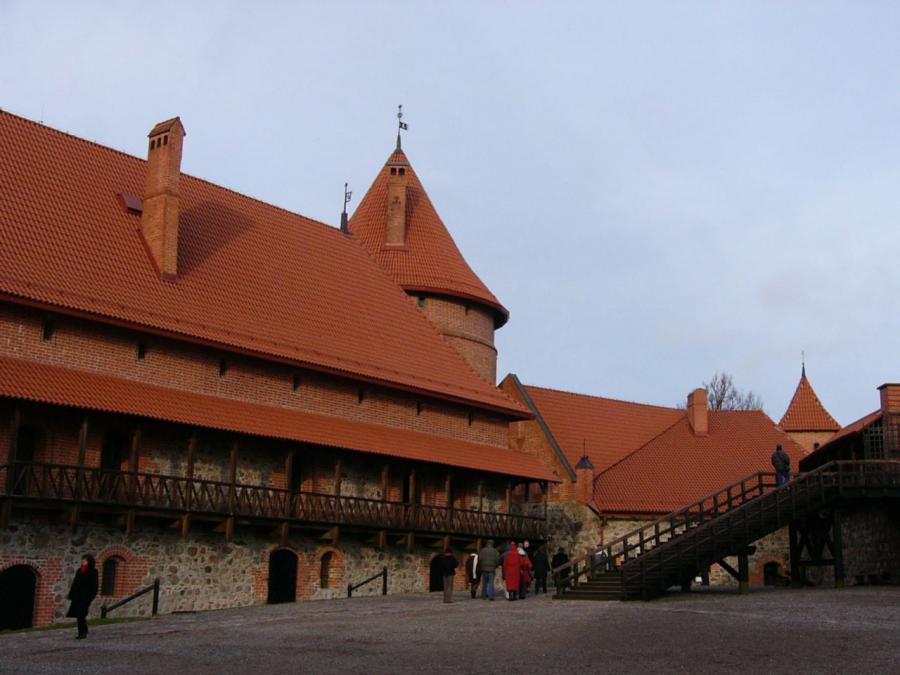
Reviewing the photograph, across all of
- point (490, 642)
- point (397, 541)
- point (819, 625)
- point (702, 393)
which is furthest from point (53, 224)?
point (702, 393)

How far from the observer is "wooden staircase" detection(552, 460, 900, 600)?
21797mm

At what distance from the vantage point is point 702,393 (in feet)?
129

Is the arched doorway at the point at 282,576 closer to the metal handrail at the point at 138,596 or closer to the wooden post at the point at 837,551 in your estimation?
the metal handrail at the point at 138,596

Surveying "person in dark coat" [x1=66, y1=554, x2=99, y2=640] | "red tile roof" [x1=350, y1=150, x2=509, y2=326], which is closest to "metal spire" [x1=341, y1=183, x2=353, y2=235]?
"red tile roof" [x1=350, y1=150, x2=509, y2=326]

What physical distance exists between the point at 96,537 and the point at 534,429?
18.1 meters

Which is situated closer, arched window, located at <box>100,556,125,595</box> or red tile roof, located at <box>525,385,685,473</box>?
arched window, located at <box>100,556,125,595</box>

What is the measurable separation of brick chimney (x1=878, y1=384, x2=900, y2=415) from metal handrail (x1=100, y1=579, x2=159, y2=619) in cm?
1725

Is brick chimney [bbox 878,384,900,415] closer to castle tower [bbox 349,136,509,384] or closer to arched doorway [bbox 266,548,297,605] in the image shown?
castle tower [bbox 349,136,509,384]

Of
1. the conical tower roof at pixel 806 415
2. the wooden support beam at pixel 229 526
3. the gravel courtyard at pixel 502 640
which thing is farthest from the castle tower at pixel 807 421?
the wooden support beam at pixel 229 526

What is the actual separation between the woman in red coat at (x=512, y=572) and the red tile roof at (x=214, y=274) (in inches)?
271

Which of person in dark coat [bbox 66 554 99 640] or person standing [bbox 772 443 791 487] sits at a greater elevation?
Answer: person standing [bbox 772 443 791 487]

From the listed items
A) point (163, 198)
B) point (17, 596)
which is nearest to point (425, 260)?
point (163, 198)

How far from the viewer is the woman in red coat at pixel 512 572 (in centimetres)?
2220

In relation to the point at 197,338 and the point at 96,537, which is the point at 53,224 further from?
the point at 96,537
